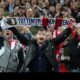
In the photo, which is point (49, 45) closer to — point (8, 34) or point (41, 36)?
point (41, 36)

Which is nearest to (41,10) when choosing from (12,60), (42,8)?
(42,8)

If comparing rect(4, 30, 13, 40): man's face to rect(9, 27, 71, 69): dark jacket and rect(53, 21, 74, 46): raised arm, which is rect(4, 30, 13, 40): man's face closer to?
rect(9, 27, 71, 69): dark jacket

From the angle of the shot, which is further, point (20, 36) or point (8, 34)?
point (8, 34)

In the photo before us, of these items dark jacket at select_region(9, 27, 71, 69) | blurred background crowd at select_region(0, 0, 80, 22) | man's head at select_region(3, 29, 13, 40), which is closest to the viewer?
dark jacket at select_region(9, 27, 71, 69)

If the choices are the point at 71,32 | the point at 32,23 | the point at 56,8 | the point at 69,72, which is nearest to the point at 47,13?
the point at 56,8

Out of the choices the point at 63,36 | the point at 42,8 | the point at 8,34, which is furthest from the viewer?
the point at 42,8

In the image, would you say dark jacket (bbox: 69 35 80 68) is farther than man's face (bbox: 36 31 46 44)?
Yes

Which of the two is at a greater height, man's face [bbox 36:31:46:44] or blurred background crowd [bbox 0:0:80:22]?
blurred background crowd [bbox 0:0:80:22]

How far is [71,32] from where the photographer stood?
5.50 meters

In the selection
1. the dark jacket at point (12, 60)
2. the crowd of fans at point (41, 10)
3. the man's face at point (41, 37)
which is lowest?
the dark jacket at point (12, 60)

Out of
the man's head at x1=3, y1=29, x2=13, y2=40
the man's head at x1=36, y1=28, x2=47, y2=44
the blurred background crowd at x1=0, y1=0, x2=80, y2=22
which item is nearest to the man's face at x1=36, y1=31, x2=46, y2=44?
the man's head at x1=36, y1=28, x2=47, y2=44

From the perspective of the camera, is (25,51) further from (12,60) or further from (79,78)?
(79,78)

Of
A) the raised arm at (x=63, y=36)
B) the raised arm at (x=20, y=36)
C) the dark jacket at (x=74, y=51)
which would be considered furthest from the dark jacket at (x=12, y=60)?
the dark jacket at (x=74, y=51)

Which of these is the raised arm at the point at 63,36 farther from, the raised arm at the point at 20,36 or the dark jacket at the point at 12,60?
the dark jacket at the point at 12,60
